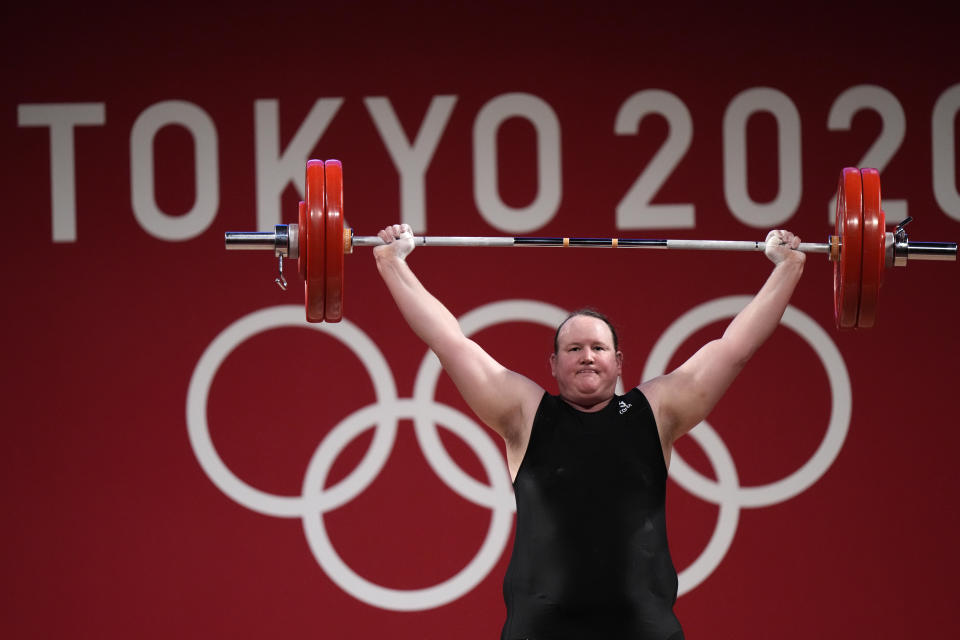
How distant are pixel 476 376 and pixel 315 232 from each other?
0.47 metres

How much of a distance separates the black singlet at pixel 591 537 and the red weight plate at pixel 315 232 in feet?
1.88

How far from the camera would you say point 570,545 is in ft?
7.61

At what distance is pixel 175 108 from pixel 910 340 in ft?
8.40

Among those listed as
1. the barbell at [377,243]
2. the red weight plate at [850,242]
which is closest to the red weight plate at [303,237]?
the barbell at [377,243]

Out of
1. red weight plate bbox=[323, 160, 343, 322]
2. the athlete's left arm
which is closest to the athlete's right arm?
red weight plate bbox=[323, 160, 343, 322]

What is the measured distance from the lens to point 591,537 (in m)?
2.32

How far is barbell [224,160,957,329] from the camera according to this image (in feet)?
8.16

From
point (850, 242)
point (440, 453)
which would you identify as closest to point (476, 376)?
point (850, 242)

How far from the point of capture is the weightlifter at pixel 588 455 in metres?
2.30

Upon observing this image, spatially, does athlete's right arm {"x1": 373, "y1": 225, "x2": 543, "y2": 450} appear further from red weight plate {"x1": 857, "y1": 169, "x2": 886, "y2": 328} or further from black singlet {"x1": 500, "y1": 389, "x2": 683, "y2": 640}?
red weight plate {"x1": 857, "y1": 169, "x2": 886, "y2": 328}

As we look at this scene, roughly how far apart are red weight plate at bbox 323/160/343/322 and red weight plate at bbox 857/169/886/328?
1.17 m

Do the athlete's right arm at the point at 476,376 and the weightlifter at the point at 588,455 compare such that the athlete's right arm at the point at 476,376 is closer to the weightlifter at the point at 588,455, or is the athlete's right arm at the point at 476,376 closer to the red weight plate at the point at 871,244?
the weightlifter at the point at 588,455

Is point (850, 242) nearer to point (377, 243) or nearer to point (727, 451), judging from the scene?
point (377, 243)

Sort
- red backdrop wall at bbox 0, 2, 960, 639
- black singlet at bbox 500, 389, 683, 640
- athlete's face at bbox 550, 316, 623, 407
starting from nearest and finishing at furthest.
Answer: black singlet at bbox 500, 389, 683, 640 < athlete's face at bbox 550, 316, 623, 407 < red backdrop wall at bbox 0, 2, 960, 639
